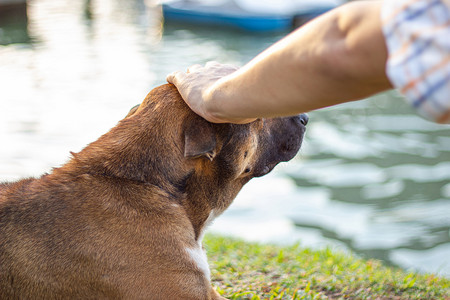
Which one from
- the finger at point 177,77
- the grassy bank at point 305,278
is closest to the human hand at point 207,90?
the finger at point 177,77

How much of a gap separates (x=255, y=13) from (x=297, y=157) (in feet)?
55.3

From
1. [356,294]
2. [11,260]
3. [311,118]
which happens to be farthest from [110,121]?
[11,260]

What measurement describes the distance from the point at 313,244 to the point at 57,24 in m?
18.3

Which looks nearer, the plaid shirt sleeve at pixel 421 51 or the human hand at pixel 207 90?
the plaid shirt sleeve at pixel 421 51

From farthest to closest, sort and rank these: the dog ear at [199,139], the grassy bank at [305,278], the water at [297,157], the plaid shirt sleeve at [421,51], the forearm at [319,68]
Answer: the water at [297,157]
the grassy bank at [305,278]
the dog ear at [199,139]
the forearm at [319,68]
the plaid shirt sleeve at [421,51]

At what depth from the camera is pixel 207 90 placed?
2.64 m

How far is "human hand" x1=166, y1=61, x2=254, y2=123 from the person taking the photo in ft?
8.36

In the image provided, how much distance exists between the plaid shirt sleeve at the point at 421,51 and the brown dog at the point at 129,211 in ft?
4.82

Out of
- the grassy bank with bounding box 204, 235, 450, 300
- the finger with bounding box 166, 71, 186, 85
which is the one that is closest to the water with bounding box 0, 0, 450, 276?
the grassy bank with bounding box 204, 235, 450, 300

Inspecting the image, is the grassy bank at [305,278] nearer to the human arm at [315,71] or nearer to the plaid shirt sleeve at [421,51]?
the human arm at [315,71]

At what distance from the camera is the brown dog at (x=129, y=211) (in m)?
2.92

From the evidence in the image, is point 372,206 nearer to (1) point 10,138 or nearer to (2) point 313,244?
(2) point 313,244

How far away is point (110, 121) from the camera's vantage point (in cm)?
1196

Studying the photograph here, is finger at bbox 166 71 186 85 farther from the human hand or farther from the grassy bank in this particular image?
the grassy bank
